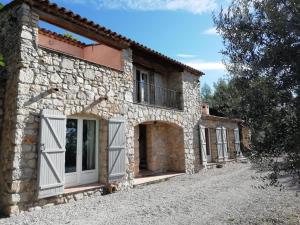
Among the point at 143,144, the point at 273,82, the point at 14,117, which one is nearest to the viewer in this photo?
the point at 273,82

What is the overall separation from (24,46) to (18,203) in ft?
11.4

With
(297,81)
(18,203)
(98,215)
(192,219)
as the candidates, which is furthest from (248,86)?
(18,203)

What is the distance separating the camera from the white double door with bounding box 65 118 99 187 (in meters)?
6.92

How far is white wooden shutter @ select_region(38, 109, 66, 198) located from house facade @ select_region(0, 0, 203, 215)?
2 cm

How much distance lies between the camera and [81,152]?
7.15m

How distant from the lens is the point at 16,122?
5.48 meters

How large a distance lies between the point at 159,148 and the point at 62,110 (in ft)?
19.0

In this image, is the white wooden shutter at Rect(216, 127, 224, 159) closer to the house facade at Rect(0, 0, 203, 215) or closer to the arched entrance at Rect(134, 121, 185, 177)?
the arched entrance at Rect(134, 121, 185, 177)

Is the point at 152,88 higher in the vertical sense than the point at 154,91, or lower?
higher

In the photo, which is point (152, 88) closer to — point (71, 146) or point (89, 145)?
point (89, 145)

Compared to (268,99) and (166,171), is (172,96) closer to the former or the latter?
(166,171)

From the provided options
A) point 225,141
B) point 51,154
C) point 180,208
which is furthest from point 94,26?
point 225,141

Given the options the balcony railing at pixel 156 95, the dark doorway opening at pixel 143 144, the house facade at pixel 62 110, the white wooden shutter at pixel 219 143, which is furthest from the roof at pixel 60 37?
the white wooden shutter at pixel 219 143

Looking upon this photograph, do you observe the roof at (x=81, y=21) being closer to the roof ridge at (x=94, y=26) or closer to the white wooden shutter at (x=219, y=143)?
the roof ridge at (x=94, y=26)
